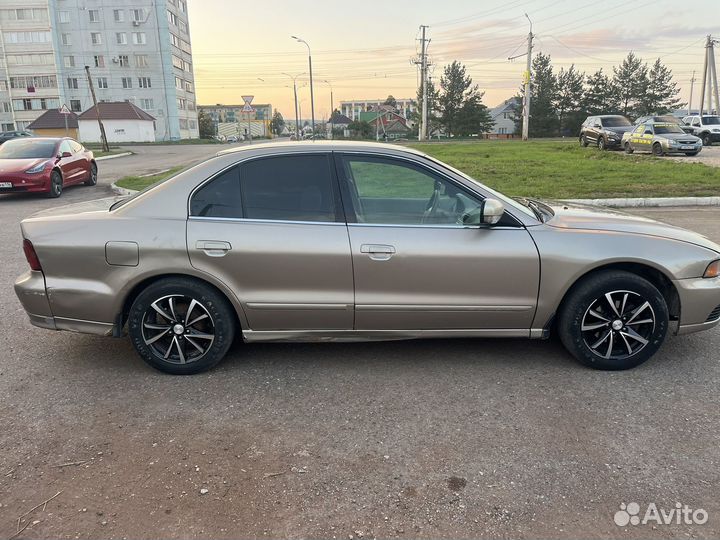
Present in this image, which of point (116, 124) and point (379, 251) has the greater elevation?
point (116, 124)

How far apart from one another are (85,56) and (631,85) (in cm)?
7269

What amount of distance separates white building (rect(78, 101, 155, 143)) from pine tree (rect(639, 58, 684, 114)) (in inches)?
2489

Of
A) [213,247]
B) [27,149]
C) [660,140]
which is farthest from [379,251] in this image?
[660,140]

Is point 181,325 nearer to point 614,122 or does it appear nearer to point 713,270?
point 713,270

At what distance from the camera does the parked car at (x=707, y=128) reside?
99.0 ft

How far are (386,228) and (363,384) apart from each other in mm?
1070

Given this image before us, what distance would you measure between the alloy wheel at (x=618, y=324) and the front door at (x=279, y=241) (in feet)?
5.53

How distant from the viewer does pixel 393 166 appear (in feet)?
13.0

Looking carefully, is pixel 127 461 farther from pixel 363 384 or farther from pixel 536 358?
pixel 536 358

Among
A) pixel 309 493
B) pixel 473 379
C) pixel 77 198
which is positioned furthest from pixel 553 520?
pixel 77 198

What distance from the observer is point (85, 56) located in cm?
7612

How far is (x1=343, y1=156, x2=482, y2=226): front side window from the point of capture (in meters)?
3.81

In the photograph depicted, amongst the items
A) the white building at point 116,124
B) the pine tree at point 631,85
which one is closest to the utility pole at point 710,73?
the pine tree at point 631,85

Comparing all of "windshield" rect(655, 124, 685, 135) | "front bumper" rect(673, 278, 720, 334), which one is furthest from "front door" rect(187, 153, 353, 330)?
"windshield" rect(655, 124, 685, 135)
